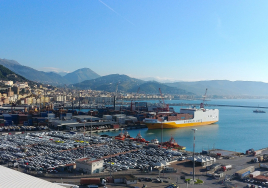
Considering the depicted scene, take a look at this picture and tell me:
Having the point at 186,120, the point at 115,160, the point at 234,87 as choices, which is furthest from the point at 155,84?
the point at 115,160

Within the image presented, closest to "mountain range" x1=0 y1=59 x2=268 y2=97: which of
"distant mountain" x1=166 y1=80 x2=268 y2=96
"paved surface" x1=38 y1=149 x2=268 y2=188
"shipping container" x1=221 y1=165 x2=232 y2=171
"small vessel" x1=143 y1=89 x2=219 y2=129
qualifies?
"distant mountain" x1=166 y1=80 x2=268 y2=96

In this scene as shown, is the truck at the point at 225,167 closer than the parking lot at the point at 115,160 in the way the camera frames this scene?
No

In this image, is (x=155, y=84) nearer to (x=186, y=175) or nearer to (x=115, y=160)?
(x=115, y=160)

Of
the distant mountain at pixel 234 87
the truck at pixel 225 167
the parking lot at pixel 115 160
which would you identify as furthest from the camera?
the distant mountain at pixel 234 87

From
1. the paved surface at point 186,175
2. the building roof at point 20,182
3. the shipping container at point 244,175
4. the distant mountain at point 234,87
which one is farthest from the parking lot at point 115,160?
the distant mountain at point 234,87

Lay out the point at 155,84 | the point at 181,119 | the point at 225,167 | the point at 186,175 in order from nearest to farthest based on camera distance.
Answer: the point at 186,175
the point at 225,167
the point at 181,119
the point at 155,84

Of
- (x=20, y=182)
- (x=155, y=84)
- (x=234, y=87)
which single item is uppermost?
(x=234, y=87)

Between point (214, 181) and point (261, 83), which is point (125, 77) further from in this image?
point (214, 181)

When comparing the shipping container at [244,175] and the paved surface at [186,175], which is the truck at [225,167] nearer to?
the paved surface at [186,175]
